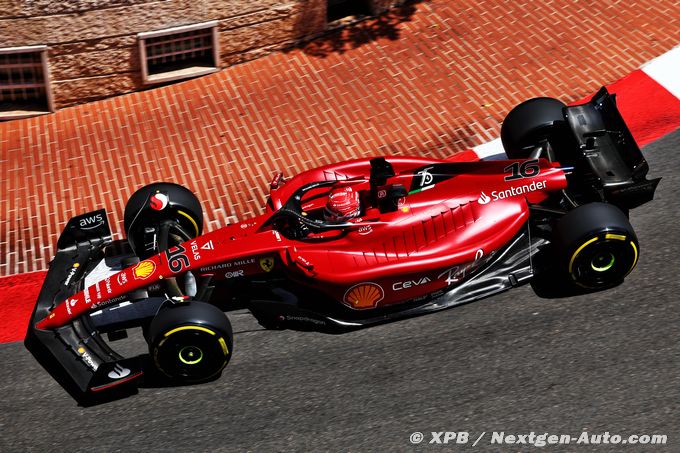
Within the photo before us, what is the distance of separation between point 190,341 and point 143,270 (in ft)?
3.28

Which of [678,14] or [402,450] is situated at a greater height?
[678,14]

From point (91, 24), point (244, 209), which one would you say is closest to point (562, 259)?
point (244, 209)

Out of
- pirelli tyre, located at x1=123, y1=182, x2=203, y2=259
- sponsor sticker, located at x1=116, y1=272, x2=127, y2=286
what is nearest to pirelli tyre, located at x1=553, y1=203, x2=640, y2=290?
pirelli tyre, located at x1=123, y1=182, x2=203, y2=259

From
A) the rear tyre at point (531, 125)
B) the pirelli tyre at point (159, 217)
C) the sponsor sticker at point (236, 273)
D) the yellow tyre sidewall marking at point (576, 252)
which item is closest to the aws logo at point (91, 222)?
the pirelli tyre at point (159, 217)

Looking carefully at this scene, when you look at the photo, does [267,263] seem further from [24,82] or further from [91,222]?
[24,82]

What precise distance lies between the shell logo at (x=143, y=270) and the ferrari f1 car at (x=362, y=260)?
0.5 inches

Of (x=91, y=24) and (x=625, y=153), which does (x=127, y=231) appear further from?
(x=625, y=153)

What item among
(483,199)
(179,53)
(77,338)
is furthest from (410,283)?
(179,53)

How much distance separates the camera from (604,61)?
12008mm

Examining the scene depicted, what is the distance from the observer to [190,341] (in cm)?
791

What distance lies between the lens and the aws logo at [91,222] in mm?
9406

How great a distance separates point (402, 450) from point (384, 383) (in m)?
0.77

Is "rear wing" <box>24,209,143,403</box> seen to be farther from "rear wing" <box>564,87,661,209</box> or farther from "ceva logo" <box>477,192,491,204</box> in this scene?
"rear wing" <box>564,87,661,209</box>

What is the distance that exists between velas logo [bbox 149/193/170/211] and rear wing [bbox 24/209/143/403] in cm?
62
